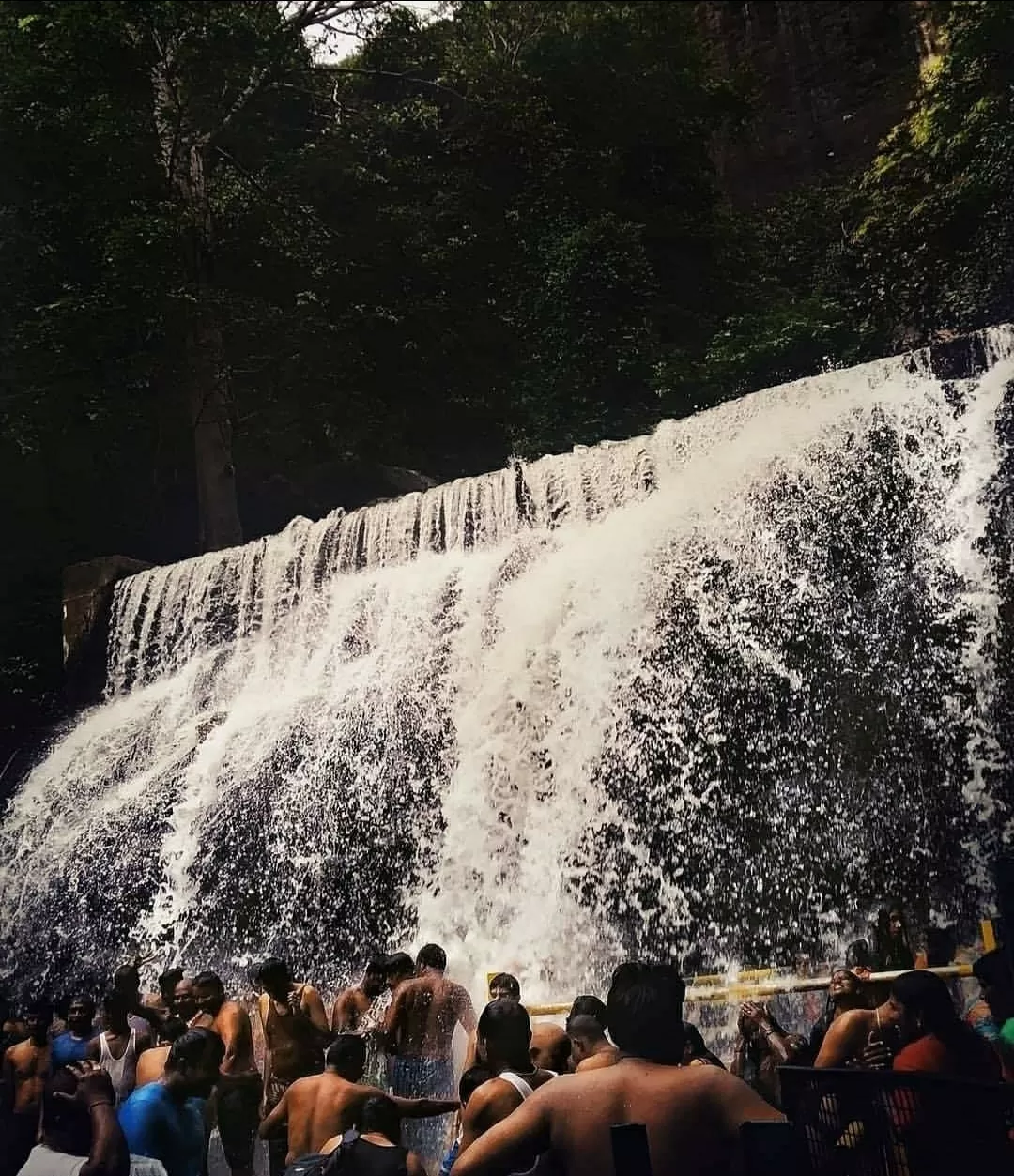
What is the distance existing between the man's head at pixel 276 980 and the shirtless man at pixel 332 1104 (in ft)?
1.64

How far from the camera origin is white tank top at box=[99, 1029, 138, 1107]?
281 cm

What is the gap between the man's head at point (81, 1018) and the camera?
9.61 ft

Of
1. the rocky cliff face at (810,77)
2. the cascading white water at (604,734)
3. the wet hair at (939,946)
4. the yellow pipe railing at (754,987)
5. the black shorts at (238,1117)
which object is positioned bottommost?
the black shorts at (238,1117)

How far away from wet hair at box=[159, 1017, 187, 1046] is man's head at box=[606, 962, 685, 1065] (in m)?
1.54

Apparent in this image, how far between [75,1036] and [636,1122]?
193cm

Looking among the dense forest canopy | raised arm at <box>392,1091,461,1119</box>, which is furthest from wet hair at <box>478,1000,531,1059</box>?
the dense forest canopy

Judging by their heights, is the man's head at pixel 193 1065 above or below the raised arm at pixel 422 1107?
above

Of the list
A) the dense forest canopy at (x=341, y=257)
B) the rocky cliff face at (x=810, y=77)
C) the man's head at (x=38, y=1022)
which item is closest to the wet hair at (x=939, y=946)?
the man's head at (x=38, y=1022)

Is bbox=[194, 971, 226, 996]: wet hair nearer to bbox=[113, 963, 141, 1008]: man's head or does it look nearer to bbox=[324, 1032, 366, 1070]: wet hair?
bbox=[113, 963, 141, 1008]: man's head

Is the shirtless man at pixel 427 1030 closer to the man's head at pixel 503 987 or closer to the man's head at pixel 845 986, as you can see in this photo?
the man's head at pixel 503 987

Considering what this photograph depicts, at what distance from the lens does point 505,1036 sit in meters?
2.17

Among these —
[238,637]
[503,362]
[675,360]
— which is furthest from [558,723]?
[503,362]

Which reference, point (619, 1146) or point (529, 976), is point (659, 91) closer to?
point (529, 976)

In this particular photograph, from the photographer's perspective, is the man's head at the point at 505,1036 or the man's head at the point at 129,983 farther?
the man's head at the point at 129,983
